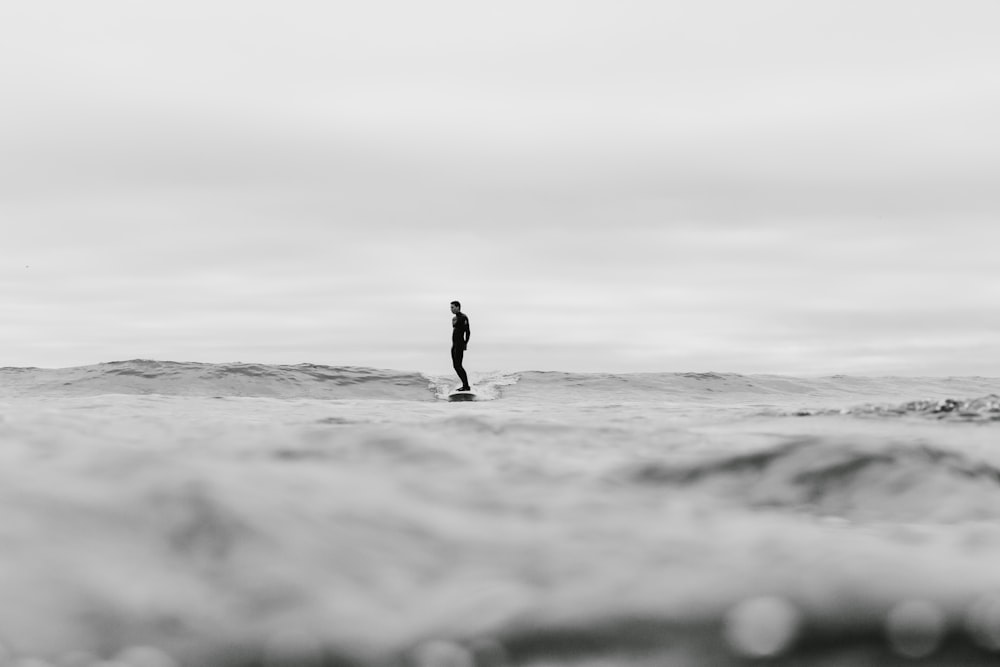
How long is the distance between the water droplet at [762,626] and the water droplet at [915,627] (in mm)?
198

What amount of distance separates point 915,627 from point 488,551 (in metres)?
1.21

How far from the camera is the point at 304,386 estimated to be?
2294 cm

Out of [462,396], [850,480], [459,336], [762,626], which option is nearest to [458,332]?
[459,336]

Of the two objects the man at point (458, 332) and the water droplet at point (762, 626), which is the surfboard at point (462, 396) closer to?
the man at point (458, 332)

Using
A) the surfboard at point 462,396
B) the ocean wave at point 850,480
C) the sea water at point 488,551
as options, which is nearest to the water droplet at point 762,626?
the sea water at point 488,551

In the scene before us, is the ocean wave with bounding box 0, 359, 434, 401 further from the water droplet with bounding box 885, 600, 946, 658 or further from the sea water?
the water droplet with bounding box 885, 600, 946, 658

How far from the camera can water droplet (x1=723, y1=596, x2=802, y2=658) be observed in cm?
171

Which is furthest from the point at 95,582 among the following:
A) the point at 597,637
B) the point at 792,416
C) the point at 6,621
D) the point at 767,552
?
the point at 792,416

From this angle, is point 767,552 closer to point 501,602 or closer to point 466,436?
point 501,602

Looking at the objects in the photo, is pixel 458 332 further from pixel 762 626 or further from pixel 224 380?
pixel 762 626

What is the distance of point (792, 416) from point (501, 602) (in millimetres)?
5705

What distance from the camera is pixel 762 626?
1.81m

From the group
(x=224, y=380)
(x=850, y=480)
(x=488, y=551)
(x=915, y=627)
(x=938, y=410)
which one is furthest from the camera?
(x=224, y=380)

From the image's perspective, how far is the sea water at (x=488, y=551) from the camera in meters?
1.78
